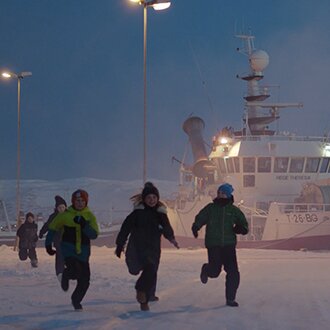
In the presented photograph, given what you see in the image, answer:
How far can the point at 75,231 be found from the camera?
733 cm

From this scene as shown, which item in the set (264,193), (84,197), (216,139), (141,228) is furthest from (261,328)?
(216,139)

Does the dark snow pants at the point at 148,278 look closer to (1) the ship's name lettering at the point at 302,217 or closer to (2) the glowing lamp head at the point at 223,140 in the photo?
(1) the ship's name lettering at the point at 302,217

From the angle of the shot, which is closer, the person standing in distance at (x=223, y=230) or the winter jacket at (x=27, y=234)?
the person standing in distance at (x=223, y=230)

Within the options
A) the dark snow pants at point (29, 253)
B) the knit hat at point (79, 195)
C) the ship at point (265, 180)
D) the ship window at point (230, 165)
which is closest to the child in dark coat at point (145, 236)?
the knit hat at point (79, 195)

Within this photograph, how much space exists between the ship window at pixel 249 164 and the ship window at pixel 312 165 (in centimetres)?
233

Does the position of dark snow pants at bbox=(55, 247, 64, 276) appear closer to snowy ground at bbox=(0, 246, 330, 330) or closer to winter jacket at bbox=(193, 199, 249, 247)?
snowy ground at bbox=(0, 246, 330, 330)

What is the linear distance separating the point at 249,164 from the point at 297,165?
209 centimetres

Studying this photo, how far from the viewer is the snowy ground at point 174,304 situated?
643 cm

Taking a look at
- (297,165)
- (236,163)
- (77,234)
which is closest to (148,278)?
(77,234)

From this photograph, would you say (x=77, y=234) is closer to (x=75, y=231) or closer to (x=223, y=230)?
(x=75, y=231)

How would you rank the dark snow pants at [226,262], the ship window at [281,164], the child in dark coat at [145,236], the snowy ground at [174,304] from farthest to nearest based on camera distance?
the ship window at [281,164], the dark snow pants at [226,262], the child in dark coat at [145,236], the snowy ground at [174,304]

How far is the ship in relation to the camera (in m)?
26.0

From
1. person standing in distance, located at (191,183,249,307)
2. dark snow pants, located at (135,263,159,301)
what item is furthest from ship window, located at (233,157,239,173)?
dark snow pants, located at (135,263,159,301)

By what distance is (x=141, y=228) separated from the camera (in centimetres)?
746
